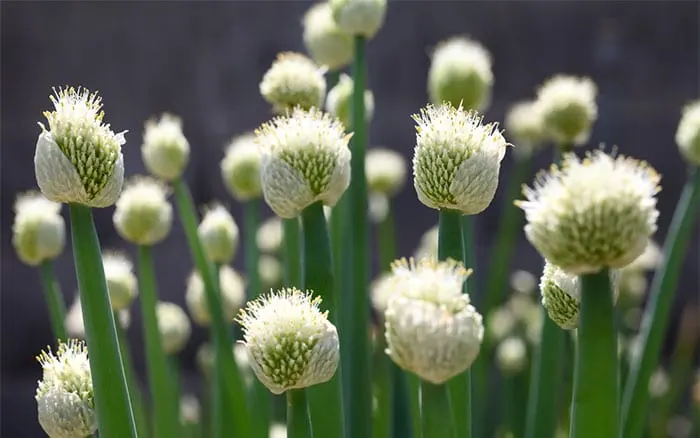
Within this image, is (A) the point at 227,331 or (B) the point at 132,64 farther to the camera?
(B) the point at 132,64

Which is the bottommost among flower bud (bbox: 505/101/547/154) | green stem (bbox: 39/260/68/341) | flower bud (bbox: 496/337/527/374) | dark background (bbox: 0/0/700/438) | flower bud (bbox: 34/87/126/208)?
flower bud (bbox: 34/87/126/208)

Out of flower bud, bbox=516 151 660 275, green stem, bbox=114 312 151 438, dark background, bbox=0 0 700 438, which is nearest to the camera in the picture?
flower bud, bbox=516 151 660 275

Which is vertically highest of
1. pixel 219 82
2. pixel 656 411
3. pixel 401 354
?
pixel 219 82

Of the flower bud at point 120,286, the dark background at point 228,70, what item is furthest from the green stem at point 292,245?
the dark background at point 228,70

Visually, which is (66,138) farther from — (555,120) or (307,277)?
(555,120)

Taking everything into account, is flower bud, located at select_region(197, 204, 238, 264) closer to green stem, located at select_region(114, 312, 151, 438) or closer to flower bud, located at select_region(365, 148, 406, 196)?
green stem, located at select_region(114, 312, 151, 438)

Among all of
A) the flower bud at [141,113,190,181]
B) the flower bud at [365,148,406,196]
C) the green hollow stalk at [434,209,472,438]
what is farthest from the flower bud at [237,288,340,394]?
the flower bud at [365,148,406,196]

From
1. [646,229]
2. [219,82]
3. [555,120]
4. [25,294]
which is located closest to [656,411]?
[555,120]
